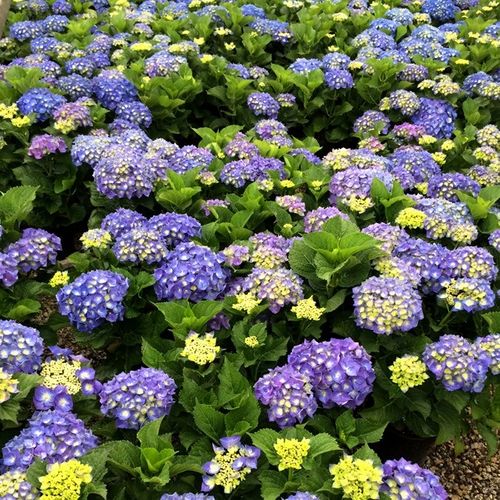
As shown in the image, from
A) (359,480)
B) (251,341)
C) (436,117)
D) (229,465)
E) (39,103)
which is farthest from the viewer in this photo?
(436,117)

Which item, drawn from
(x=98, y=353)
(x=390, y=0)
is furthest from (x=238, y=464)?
(x=390, y=0)

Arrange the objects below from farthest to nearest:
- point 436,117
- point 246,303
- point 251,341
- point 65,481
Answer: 1. point 436,117
2. point 246,303
3. point 251,341
4. point 65,481

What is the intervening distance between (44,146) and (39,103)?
0.43m

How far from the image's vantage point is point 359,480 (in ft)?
6.31

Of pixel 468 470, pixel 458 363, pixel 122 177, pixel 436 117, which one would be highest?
pixel 122 177

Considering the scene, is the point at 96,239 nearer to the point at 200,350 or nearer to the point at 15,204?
the point at 15,204

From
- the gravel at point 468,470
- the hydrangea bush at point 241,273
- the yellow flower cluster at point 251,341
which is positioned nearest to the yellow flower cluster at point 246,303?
the hydrangea bush at point 241,273

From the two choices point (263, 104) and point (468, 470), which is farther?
point (263, 104)

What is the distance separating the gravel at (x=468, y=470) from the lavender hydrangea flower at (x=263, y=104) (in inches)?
103

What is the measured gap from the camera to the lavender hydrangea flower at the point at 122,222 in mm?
3021

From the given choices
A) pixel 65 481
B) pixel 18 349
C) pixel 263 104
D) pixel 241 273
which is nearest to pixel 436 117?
pixel 263 104

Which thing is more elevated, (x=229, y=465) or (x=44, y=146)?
(x=44, y=146)

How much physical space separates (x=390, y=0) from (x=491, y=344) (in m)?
5.18

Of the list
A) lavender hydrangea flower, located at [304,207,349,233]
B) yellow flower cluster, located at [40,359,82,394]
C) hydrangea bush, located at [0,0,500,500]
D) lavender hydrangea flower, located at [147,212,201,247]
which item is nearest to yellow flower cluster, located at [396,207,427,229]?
hydrangea bush, located at [0,0,500,500]
